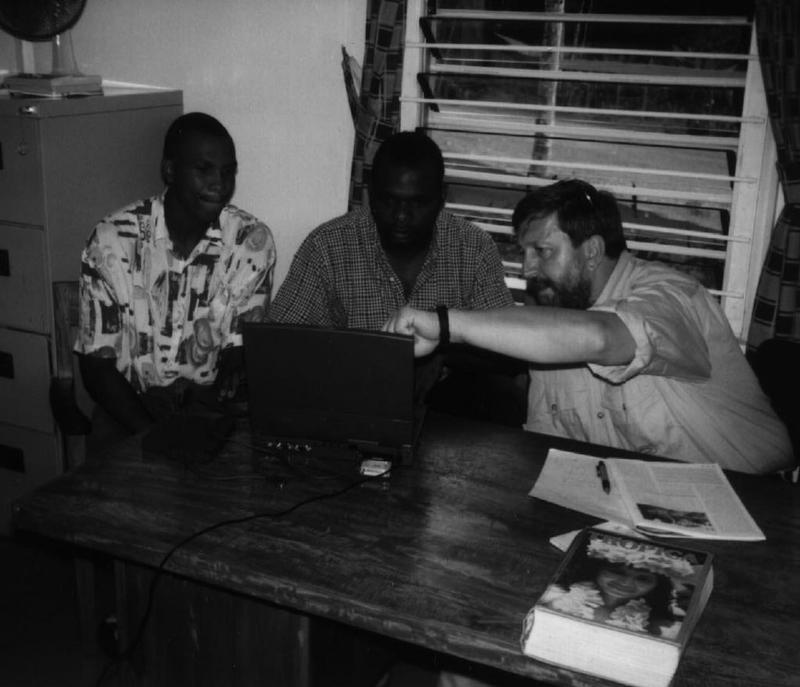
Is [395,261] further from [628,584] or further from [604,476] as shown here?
[628,584]

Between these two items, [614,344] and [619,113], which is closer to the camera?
[614,344]

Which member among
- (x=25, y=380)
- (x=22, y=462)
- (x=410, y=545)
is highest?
(x=410, y=545)

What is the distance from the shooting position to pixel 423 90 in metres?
3.48

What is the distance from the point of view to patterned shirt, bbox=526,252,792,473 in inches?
83.6

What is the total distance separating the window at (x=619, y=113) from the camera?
10.3ft

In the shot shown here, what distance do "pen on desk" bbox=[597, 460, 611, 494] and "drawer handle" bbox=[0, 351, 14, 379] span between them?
2289 millimetres

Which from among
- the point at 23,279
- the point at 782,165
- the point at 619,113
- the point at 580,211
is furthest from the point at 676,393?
the point at 23,279

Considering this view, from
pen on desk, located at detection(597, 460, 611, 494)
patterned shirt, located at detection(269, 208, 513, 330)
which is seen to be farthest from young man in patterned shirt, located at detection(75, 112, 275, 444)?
pen on desk, located at detection(597, 460, 611, 494)

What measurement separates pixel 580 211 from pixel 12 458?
2.36 m

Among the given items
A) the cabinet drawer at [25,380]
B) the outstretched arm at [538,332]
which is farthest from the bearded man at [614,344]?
the cabinet drawer at [25,380]

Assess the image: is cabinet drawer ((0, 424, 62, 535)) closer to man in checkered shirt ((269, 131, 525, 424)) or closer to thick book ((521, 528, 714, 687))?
man in checkered shirt ((269, 131, 525, 424))

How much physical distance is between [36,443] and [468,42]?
87.7 inches

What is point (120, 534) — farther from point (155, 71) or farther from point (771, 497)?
point (155, 71)

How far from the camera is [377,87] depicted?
10.8 ft
